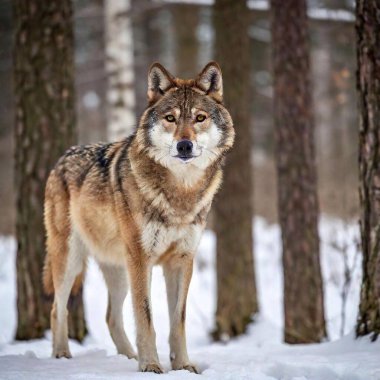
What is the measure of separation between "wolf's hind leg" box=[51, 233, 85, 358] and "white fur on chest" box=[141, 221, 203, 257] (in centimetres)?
106

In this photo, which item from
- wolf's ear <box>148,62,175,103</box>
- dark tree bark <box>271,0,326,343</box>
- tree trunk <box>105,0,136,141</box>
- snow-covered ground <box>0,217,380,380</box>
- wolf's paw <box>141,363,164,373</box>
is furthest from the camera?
tree trunk <box>105,0,136,141</box>

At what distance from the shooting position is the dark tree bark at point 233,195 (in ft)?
26.2

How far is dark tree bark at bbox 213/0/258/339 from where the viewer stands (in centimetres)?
800

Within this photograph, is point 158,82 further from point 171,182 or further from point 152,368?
point 152,368

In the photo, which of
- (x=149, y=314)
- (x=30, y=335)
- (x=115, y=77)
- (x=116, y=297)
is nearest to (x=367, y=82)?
(x=149, y=314)

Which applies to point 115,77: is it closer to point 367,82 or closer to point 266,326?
point 266,326

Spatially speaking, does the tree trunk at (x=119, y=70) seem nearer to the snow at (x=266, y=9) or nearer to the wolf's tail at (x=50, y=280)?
the snow at (x=266, y=9)

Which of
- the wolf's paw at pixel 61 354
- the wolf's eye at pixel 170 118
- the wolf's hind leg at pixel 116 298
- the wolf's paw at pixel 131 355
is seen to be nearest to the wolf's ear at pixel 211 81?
the wolf's eye at pixel 170 118

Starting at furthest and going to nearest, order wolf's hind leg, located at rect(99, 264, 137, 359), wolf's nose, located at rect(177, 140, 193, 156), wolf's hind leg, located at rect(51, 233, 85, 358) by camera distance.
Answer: wolf's hind leg, located at rect(99, 264, 137, 359)
wolf's hind leg, located at rect(51, 233, 85, 358)
wolf's nose, located at rect(177, 140, 193, 156)

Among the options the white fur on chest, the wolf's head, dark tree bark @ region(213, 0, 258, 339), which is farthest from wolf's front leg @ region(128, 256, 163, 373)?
dark tree bark @ region(213, 0, 258, 339)

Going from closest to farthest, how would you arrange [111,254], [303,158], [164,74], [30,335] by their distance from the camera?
[164,74], [111,254], [30,335], [303,158]

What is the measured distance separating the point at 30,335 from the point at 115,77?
532 cm

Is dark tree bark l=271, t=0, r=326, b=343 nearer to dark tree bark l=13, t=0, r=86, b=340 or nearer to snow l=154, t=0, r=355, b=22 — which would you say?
dark tree bark l=13, t=0, r=86, b=340

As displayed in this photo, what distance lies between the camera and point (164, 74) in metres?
4.34
